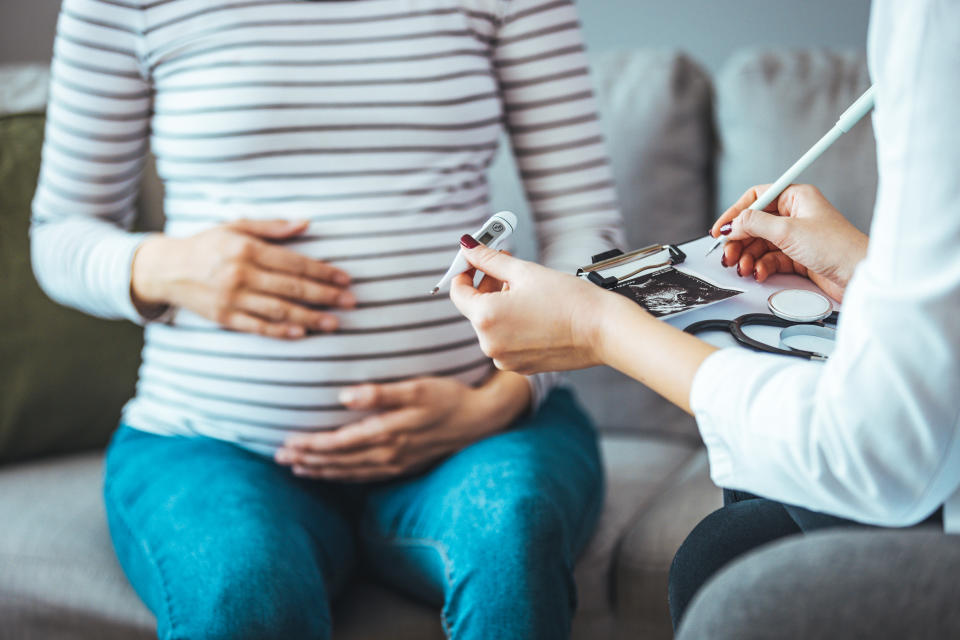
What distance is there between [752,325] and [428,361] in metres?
0.40

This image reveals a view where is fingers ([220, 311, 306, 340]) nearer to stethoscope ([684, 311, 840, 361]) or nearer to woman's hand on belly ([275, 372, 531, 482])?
woman's hand on belly ([275, 372, 531, 482])

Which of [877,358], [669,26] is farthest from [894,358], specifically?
[669,26]

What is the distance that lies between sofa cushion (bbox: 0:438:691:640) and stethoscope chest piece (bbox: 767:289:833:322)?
1.47 feet

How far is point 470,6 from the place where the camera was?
0.89 meters

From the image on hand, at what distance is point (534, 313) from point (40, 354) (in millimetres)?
855

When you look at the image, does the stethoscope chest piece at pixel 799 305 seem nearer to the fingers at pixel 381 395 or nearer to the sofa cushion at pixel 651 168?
the fingers at pixel 381 395

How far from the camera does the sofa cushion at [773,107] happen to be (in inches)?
39.6

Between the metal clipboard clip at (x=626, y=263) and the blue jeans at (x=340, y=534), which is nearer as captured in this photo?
the metal clipboard clip at (x=626, y=263)

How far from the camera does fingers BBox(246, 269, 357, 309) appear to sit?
2.63 feet

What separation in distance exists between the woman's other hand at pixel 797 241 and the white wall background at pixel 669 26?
0.90 meters

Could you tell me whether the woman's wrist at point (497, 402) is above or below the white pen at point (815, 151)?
below

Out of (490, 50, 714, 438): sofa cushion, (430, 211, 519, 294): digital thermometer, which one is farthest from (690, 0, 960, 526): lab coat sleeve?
(490, 50, 714, 438): sofa cushion

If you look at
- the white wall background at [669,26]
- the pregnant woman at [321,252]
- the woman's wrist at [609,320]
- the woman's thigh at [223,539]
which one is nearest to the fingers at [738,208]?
the woman's wrist at [609,320]

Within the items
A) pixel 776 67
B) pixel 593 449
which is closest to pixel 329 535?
pixel 593 449
